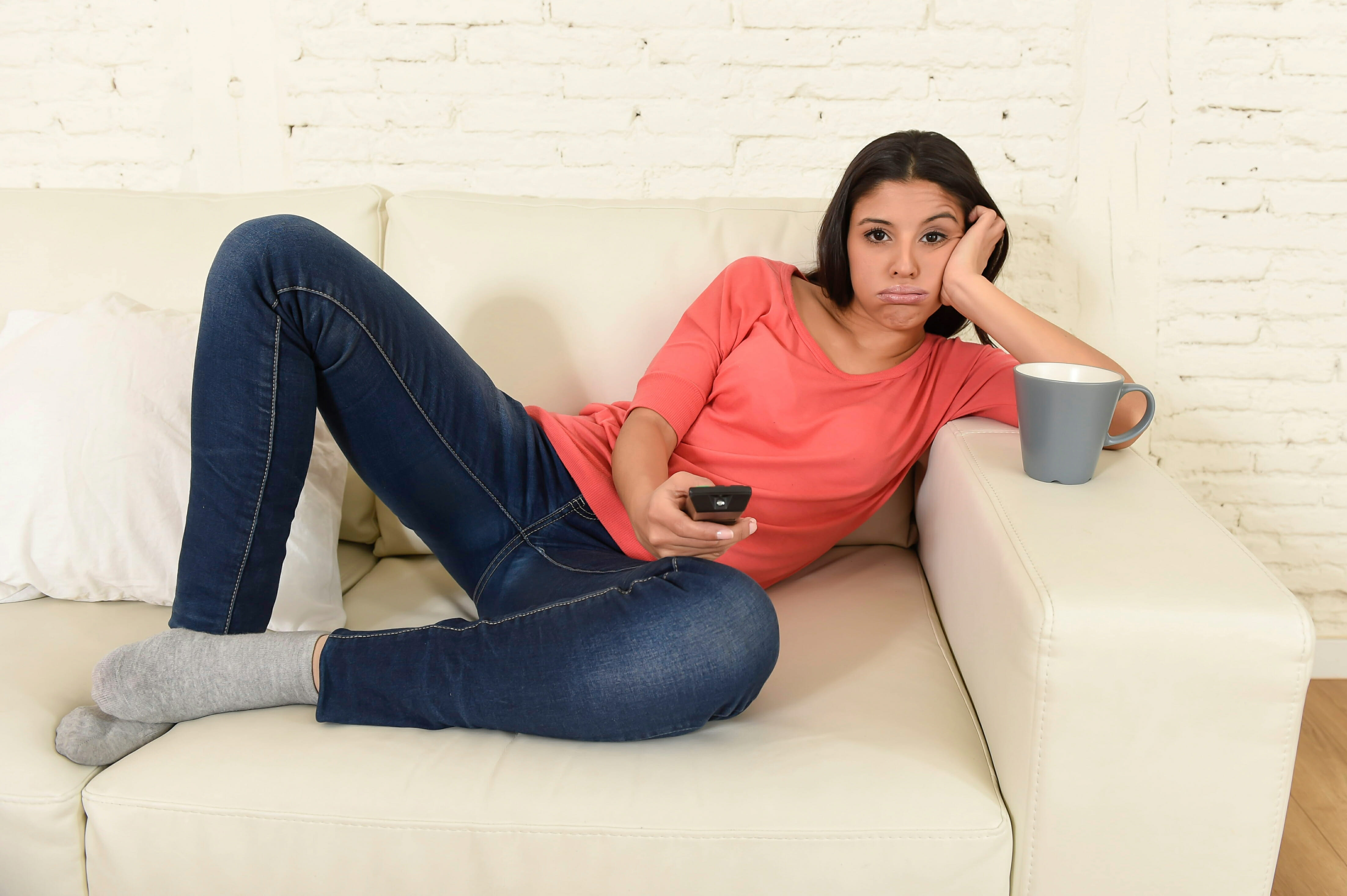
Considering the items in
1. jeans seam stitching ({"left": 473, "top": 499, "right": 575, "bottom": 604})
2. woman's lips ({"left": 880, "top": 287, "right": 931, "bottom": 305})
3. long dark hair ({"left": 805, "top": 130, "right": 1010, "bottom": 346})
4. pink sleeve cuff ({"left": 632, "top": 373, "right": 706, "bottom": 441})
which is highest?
long dark hair ({"left": 805, "top": 130, "right": 1010, "bottom": 346})

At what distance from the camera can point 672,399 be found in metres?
1.15

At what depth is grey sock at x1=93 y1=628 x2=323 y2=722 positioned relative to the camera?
0.87 m

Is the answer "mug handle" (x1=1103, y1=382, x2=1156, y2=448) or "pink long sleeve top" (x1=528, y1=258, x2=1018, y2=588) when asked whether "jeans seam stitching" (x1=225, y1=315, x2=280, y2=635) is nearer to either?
"pink long sleeve top" (x1=528, y1=258, x2=1018, y2=588)

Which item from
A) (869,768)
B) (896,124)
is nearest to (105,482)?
(869,768)

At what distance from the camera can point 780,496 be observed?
1150mm

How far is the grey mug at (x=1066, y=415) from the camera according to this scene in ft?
2.95

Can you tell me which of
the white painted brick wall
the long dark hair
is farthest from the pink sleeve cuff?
the white painted brick wall

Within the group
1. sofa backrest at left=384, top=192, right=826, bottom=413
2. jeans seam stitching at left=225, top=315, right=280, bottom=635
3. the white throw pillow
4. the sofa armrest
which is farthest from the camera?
sofa backrest at left=384, top=192, right=826, bottom=413

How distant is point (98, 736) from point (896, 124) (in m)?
1.50

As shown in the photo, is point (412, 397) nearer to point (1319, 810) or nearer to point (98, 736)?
point (98, 736)

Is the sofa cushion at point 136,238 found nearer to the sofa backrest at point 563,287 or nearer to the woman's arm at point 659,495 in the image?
the sofa backrest at point 563,287

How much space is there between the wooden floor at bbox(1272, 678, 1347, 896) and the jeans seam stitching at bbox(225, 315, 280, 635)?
3.94 feet

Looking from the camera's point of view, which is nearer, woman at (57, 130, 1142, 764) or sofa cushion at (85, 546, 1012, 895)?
sofa cushion at (85, 546, 1012, 895)

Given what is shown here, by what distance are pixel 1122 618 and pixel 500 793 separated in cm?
55
